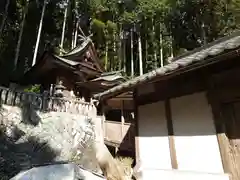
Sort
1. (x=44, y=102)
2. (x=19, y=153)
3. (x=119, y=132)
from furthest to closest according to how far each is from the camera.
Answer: (x=119, y=132) < (x=44, y=102) < (x=19, y=153)

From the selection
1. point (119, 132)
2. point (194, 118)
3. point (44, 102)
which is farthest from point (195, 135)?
point (44, 102)

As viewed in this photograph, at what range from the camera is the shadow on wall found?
6.16 m

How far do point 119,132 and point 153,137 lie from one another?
5.67 metres

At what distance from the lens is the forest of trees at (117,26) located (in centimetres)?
1973

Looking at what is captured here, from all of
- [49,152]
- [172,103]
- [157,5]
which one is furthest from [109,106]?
[157,5]

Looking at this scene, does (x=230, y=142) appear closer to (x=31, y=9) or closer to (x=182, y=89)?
(x=182, y=89)

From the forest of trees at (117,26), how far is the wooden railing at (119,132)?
34.0 feet

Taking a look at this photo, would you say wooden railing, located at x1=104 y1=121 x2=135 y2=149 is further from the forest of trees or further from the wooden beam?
the forest of trees

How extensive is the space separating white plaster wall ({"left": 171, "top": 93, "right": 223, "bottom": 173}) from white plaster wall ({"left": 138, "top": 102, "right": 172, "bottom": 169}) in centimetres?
38

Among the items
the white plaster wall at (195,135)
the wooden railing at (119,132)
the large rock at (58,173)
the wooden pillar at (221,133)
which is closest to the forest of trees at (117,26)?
the wooden railing at (119,132)

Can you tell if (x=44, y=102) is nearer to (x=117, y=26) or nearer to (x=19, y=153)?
(x=19, y=153)

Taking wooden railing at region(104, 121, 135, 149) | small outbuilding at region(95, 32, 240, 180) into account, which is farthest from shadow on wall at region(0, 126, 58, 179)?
wooden railing at region(104, 121, 135, 149)

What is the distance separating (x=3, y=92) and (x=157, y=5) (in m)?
17.1

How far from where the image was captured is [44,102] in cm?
949
